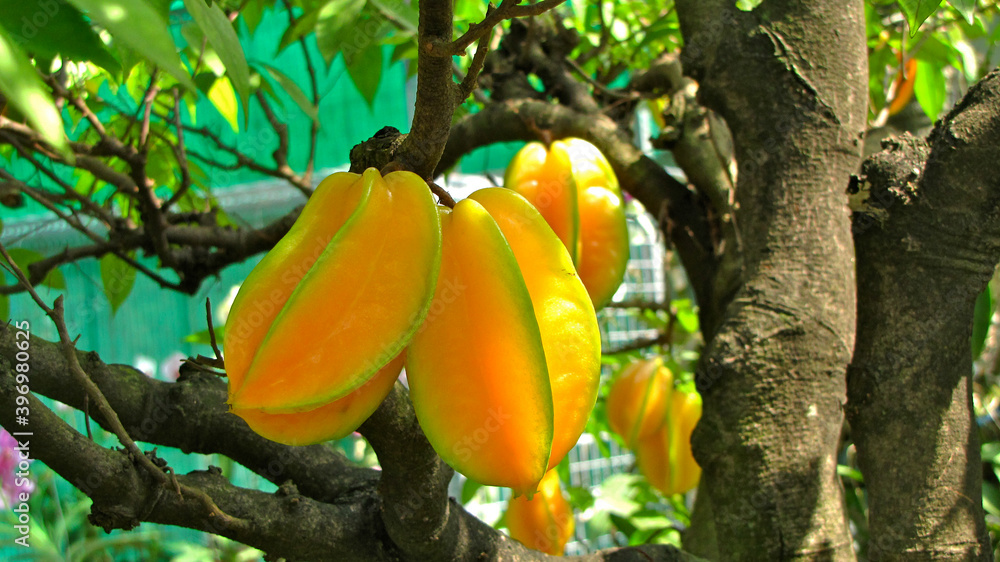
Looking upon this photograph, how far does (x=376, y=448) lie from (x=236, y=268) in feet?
8.23

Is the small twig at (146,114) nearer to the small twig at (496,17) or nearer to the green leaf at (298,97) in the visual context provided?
the green leaf at (298,97)

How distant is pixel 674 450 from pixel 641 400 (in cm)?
13

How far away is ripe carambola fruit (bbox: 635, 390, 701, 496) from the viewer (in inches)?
62.2

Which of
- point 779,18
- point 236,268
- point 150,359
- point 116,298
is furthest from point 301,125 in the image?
point 779,18

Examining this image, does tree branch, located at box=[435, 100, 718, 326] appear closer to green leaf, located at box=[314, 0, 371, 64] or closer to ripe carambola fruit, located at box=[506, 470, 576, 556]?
green leaf, located at box=[314, 0, 371, 64]

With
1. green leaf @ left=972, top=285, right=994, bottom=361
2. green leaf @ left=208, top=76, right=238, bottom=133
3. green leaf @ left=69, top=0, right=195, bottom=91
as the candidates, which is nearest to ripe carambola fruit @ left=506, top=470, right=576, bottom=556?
green leaf @ left=972, top=285, right=994, bottom=361

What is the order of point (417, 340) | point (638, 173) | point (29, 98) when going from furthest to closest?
point (638, 173), point (417, 340), point (29, 98)

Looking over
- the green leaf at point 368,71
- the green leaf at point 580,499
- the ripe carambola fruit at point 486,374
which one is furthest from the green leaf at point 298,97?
the green leaf at point 580,499

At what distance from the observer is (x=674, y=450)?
1565mm

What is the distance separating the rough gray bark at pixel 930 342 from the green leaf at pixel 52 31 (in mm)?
816

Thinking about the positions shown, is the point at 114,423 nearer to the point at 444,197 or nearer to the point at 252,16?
the point at 444,197

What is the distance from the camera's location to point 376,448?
68 cm

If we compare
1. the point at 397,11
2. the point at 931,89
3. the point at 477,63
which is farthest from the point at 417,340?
the point at 931,89

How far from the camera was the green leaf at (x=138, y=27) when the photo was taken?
303 mm
